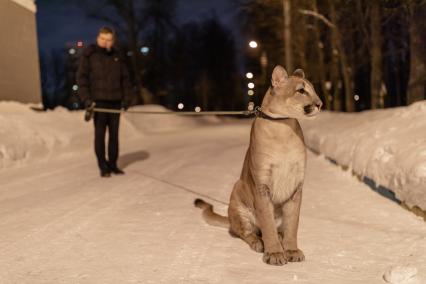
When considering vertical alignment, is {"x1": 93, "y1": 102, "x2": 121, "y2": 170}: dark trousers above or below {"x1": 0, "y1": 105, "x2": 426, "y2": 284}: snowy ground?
above

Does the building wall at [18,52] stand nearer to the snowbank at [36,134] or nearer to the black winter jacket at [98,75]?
the snowbank at [36,134]

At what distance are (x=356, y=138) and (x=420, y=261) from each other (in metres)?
4.02

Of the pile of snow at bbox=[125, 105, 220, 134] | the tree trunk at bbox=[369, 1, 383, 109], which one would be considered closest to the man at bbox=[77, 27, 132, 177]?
the tree trunk at bbox=[369, 1, 383, 109]

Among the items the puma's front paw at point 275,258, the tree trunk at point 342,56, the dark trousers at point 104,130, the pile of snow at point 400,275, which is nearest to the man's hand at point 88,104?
the dark trousers at point 104,130

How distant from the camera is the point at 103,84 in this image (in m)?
7.63

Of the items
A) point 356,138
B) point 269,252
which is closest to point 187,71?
point 356,138

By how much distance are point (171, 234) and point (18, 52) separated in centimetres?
1221

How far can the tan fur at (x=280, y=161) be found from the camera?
139 inches

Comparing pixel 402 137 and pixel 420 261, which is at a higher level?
pixel 402 137

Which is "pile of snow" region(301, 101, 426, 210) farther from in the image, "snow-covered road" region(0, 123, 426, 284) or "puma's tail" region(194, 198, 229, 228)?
"puma's tail" region(194, 198, 229, 228)

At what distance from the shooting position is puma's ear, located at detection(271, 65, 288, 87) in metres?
3.56

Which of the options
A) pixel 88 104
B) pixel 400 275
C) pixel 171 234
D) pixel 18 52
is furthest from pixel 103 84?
pixel 18 52

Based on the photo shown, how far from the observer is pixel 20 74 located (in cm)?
1455

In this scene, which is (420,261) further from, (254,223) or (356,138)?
(356,138)
